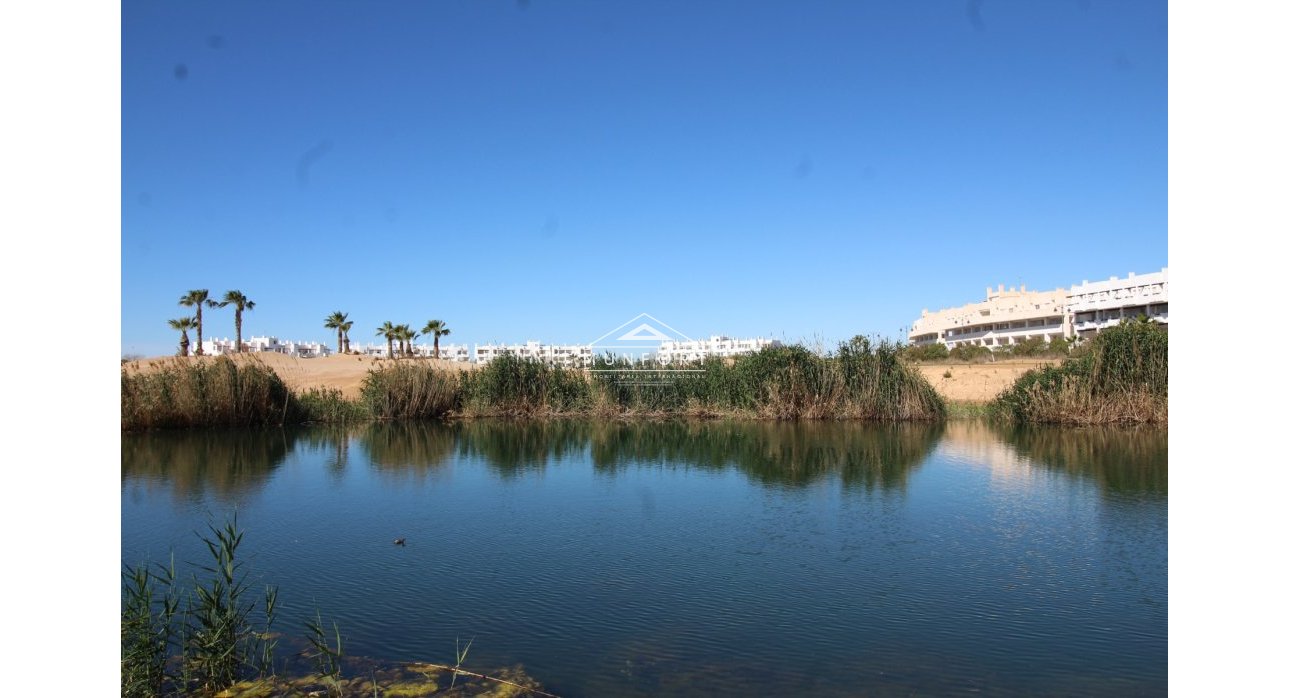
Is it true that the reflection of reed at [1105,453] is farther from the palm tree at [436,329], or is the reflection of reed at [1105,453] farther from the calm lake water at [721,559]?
the palm tree at [436,329]

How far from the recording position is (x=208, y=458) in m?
13.9

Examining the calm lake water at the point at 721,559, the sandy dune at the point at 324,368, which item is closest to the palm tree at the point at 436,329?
the sandy dune at the point at 324,368

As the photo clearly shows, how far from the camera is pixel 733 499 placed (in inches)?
393

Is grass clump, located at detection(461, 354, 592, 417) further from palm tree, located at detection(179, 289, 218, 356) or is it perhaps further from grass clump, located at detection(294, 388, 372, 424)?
palm tree, located at detection(179, 289, 218, 356)

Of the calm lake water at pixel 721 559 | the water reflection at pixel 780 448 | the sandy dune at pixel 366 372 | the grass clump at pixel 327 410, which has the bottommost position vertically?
the calm lake water at pixel 721 559

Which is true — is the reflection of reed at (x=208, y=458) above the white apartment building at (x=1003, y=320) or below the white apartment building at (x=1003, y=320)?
below

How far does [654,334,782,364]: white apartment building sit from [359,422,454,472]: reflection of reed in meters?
7.14

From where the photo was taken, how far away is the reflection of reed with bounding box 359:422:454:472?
13.5 m

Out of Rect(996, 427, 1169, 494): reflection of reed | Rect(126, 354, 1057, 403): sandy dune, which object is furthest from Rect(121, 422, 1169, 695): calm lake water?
Rect(126, 354, 1057, 403): sandy dune

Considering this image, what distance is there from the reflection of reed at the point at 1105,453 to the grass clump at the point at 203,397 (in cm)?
1607

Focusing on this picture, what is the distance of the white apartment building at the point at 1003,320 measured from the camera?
5708 centimetres

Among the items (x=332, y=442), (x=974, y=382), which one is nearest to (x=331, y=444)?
(x=332, y=442)
